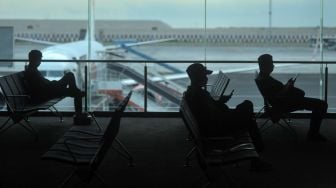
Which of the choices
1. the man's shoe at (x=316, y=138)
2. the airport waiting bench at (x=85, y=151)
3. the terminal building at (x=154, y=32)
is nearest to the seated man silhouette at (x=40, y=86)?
the airport waiting bench at (x=85, y=151)

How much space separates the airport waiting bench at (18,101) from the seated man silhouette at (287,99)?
2504 mm

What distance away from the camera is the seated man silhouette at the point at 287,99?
6.20 metres

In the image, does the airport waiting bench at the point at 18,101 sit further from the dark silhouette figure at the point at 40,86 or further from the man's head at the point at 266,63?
the man's head at the point at 266,63

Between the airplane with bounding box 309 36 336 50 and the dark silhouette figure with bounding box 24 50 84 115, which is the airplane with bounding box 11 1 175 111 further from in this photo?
the airplane with bounding box 309 36 336 50

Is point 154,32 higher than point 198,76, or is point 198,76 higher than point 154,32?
point 154,32

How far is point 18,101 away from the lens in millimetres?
6543

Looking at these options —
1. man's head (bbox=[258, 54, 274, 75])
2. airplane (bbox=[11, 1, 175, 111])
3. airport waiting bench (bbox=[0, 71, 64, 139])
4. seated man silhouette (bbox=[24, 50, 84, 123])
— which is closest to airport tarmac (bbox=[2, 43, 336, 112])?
airplane (bbox=[11, 1, 175, 111])

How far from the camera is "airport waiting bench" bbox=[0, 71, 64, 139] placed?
6.22 metres

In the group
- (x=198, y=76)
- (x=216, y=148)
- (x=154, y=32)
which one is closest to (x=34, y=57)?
(x=198, y=76)

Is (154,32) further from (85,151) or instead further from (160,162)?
(85,151)

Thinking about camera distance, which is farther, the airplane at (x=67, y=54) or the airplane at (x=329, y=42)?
the airplane at (x=67, y=54)

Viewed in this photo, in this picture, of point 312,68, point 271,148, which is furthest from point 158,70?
point 271,148

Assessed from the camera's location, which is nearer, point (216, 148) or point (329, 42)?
point (216, 148)

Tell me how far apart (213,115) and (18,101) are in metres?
2.91
